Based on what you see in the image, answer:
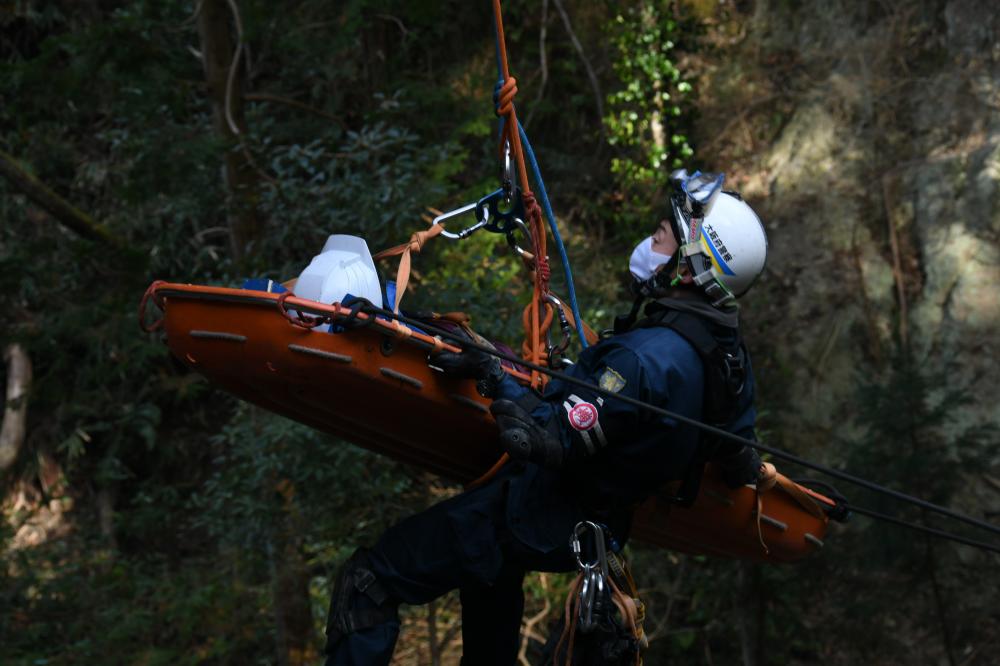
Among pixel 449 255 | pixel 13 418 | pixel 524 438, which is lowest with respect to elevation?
pixel 524 438

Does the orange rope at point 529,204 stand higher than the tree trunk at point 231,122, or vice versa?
the tree trunk at point 231,122

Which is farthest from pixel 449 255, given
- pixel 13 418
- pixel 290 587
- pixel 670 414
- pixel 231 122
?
pixel 13 418

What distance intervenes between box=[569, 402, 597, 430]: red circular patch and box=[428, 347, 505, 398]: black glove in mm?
255

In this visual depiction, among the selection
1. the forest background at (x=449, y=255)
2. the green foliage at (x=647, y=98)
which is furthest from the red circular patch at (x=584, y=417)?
the green foliage at (x=647, y=98)

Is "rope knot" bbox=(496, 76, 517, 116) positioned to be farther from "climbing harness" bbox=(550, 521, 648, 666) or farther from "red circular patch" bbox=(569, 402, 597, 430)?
"climbing harness" bbox=(550, 521, 648, 666)

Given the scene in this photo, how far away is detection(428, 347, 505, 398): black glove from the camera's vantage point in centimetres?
289

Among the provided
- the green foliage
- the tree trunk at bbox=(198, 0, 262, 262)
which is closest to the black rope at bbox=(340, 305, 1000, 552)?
the tree trunk at bbox=(198, 0, 262, 262)

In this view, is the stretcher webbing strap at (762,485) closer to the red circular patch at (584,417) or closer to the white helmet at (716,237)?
the white helmet at (716,237)

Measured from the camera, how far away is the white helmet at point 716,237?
9.68 ft

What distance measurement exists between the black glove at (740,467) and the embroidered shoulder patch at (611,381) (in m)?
0.60

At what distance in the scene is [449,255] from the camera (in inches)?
234

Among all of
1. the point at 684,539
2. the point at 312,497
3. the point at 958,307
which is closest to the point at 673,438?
the point at 684,539

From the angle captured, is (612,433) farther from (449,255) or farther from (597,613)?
(449,255)

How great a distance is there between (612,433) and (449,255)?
3.27m
